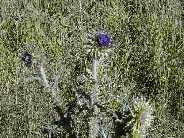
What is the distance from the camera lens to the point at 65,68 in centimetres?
395

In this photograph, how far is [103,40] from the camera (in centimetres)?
270

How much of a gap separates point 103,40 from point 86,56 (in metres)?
0.38

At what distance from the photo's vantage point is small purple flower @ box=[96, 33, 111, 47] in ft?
8.80

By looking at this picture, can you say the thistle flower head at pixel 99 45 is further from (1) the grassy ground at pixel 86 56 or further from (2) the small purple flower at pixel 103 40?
(1) the grassy ground at pixel 86 56

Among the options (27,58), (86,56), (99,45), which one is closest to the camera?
(99,45)

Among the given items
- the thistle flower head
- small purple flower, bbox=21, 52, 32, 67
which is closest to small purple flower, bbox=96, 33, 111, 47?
the thistle flower head

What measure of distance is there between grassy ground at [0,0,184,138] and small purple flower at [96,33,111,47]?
353 millimetres

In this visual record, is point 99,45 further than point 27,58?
No

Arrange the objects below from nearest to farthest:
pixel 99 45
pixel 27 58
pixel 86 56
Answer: pixel 99 45, pixel 27 58, pixel 86 56

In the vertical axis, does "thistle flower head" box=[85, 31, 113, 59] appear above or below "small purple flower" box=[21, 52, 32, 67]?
above

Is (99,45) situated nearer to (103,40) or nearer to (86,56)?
(103,40)

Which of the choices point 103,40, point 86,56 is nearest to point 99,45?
point 103,40

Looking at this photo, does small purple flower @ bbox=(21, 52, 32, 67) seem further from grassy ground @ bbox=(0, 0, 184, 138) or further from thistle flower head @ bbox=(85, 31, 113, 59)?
thistle flower head @ bbox=(85, 31, 113, 59)

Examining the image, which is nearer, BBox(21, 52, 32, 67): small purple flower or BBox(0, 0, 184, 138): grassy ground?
BBox(21, 52, 32, 67): small purple flower
